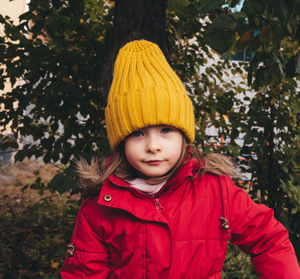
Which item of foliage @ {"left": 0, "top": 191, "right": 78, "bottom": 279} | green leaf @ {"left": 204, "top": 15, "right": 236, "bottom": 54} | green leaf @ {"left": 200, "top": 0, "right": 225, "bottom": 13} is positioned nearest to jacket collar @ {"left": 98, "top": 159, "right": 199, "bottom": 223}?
green leaf @ {"left": 204, "top": 15, "right": 236, "bottom": 54}

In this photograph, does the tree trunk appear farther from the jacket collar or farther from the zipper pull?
the zipper pull

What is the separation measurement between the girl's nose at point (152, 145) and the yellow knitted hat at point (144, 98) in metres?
0.07

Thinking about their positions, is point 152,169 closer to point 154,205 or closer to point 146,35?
point 154,205

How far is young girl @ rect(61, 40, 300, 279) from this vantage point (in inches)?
53.4

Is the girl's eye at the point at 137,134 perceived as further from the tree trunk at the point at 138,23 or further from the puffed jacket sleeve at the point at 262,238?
the tree trunk at the point at 138,23

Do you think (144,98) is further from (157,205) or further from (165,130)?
(157,205)

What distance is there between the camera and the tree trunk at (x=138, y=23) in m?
2.09

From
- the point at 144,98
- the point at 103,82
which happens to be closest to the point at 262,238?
the point at 144,98

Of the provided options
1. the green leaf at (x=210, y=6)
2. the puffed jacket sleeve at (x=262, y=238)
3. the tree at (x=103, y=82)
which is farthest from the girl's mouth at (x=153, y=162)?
the tree at (x=103, y=82)

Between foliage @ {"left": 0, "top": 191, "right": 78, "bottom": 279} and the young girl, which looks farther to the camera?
foliage @ {"left": 0, "top": 191, "right": 78, "bottom": 279}

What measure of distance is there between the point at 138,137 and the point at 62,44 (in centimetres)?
150

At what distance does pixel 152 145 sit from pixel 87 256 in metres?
0.65

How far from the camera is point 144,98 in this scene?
54.4 inches

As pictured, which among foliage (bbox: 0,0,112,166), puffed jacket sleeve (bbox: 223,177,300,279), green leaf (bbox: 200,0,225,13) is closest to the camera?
green leaf (bbox: 200,0,225,13)
